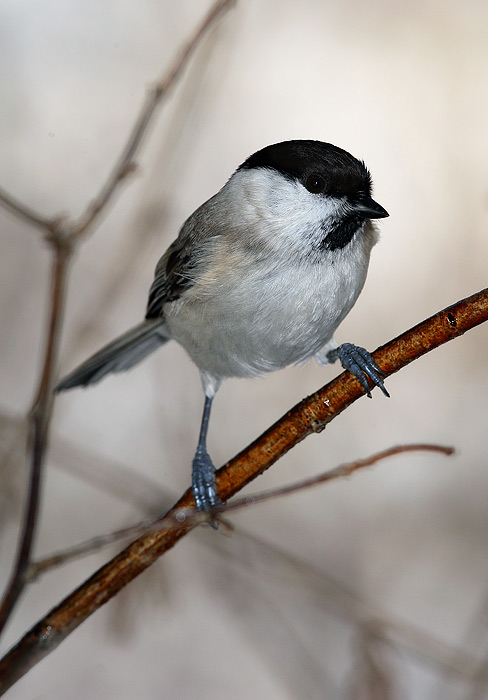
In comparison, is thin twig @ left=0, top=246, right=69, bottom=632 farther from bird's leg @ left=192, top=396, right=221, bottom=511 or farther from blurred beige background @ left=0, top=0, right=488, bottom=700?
blurred beige background @ left=0, top=0, right=488, bottom=700

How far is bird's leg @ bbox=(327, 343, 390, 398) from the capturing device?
952mm

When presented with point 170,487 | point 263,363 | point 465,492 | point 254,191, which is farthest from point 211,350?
point 465,492

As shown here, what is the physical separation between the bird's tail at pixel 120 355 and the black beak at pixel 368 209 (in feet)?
1.69

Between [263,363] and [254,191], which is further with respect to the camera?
[263,363]

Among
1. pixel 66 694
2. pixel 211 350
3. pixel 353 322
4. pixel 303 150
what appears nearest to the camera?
pixel 303 150

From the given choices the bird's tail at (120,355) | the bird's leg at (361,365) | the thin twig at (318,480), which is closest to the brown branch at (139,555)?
the bird's leg at (361,365)

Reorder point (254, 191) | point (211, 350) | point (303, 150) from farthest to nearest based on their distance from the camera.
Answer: point (211, 350) < point (254, 191) < point (303, 150)

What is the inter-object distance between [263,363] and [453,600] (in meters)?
0.93

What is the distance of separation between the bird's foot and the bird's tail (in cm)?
Result: 24

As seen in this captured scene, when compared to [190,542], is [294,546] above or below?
below

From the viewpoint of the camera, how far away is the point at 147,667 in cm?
178

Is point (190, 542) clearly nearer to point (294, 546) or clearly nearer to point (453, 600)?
point (294, 546)

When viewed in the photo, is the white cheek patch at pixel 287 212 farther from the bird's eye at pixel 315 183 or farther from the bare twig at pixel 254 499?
the bare twig at pixel 254 499

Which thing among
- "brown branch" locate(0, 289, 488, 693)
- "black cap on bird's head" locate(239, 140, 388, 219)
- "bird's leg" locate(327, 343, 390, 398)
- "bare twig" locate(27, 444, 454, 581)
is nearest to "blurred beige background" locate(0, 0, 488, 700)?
"bird's leg" locate(327, 343, 390, 398)
